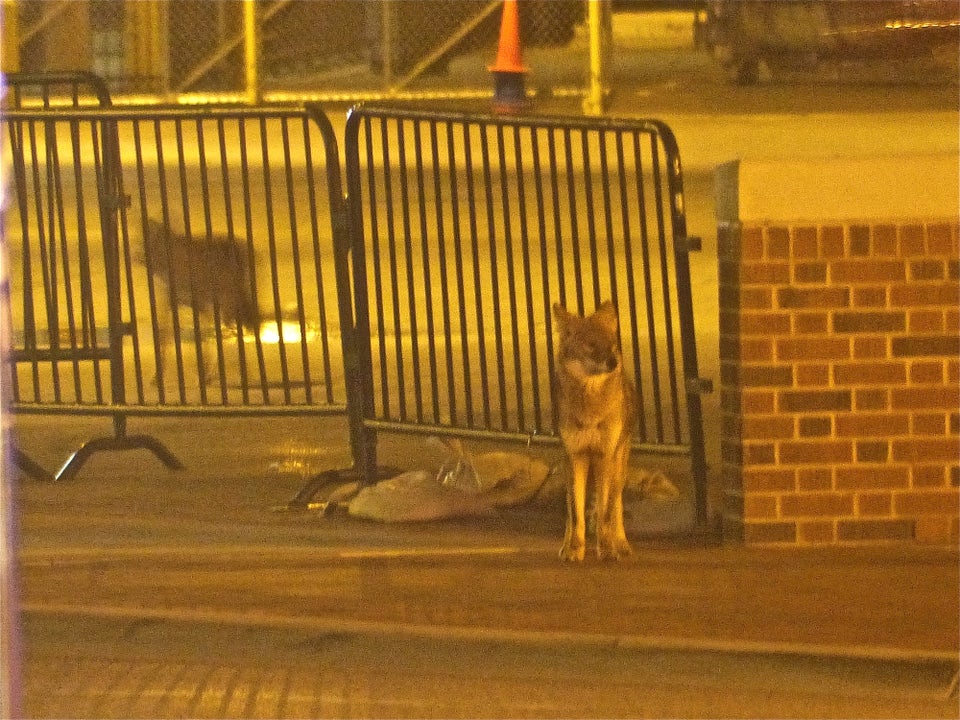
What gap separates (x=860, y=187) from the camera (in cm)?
592

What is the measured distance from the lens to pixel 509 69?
1650cm

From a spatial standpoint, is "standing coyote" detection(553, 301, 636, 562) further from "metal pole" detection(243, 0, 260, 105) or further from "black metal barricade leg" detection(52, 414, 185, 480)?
"metal pole" detection(243, 0, 260, 105)

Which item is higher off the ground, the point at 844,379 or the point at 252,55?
the point at 252,55

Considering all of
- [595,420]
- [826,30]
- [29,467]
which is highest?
[826,30]

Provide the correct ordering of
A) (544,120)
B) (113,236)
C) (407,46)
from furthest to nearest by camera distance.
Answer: (407,46) < (113,236) < (544,120)

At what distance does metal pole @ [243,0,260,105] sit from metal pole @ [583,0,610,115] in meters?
3.80

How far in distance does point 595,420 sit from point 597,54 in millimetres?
11993

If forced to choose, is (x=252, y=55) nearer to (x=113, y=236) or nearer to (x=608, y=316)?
(x=113, y=236)

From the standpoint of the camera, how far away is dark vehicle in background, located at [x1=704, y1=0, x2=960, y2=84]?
19.5m

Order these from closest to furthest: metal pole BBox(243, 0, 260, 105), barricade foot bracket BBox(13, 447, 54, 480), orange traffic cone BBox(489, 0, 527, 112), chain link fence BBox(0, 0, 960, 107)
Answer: barricade foot bracket BBox(13, 447, 54, 480), orange traffic cone BBox(489, 0, 527, 112), metal pole BBox(243, 0, 260, 105), chain link fence BBox(0, 0, 960, 107)

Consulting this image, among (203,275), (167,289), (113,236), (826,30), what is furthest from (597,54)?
(113,236)

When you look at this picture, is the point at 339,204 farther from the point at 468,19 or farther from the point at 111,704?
the point at 468,19

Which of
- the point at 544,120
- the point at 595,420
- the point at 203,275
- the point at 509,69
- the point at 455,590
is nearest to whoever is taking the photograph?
the point at 455,590

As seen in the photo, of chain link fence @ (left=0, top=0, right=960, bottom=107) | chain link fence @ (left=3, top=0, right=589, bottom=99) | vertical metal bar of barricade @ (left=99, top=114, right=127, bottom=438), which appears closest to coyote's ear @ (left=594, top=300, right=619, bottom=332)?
vertical metal bar of barricade @ (left=99, top=114, right=127, bottom=438)
